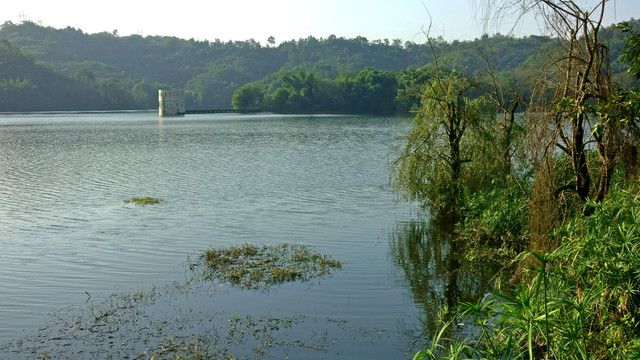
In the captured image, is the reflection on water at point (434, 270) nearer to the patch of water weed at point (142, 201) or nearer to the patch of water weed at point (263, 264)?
the patch of water weed at point (263, 264)

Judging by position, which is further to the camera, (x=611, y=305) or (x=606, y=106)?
(x=606, y=106)

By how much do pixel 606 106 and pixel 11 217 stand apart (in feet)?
70.0

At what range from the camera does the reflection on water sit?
512 inches

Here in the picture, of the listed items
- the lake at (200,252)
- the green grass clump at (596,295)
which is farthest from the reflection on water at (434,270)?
the green grass clump at (596,295)

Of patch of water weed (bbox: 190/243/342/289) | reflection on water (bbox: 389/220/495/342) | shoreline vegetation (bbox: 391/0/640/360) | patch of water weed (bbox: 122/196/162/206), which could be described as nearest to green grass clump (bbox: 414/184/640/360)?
shoreline vegetation (bbox: 391/0/640/360)

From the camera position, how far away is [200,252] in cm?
1734

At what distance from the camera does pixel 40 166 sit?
129 feet

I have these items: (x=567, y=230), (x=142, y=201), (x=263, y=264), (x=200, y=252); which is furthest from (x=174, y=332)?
(x=142, y=201)

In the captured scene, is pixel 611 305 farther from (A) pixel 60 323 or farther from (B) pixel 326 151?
(B) pixel 326 151

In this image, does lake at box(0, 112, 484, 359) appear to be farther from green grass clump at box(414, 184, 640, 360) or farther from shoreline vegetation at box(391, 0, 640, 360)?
green grass clump at box(414, 184, 640, 360)

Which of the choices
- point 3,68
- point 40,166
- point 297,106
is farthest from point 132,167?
point 3,68

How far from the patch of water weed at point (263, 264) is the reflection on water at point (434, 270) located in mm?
2205

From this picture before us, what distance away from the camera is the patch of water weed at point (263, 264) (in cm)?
1453

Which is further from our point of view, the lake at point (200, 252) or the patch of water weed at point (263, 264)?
the patch of water weed at point (263, 264)
